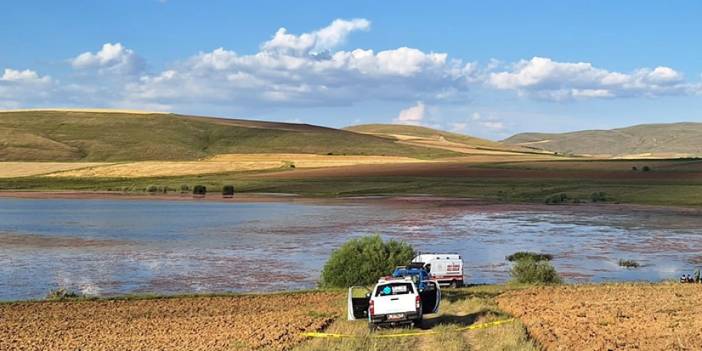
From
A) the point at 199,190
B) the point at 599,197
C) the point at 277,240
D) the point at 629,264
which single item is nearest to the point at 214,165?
the point at 199,190

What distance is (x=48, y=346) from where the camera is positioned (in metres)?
23.5

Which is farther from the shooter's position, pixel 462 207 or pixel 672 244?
pixel 462 207

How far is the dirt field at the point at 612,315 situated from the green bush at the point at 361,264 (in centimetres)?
767

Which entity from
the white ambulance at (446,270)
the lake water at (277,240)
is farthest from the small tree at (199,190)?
the white ambulance at (446,270)

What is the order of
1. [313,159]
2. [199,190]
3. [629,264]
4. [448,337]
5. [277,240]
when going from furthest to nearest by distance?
[313,159] < [199,190] < [277,240] < [629,264] < [448,337]

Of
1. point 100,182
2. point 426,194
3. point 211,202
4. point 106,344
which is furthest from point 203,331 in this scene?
point 100,182

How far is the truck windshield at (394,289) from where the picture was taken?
25.1m

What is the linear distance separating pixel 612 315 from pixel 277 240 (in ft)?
137

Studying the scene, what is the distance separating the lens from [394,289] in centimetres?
2514

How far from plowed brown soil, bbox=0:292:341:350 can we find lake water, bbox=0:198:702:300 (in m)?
6.77

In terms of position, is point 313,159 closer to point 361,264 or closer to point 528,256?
point 528,256

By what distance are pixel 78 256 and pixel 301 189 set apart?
7384cm

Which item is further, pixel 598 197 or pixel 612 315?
pixel 598 197

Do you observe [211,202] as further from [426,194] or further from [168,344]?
[168,344]
